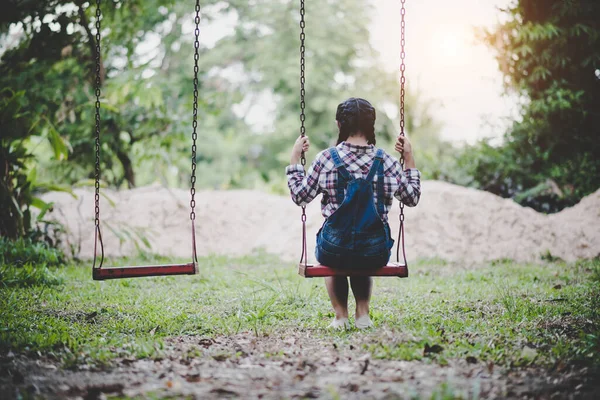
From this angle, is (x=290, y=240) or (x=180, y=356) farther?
(x=290, y=240)

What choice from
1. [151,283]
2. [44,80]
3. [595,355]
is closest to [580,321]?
[595,355]

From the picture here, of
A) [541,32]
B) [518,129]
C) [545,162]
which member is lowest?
[545,162]

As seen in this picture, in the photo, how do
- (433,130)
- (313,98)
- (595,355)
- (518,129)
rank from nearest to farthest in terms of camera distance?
(595,355)
(518,129)
(313,98)
(433,130)

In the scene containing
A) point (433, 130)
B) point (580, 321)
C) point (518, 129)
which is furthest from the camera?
point (433, 130)

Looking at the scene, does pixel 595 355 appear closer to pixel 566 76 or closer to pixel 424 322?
pixel 424 322

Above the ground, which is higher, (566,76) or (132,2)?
(132,2)

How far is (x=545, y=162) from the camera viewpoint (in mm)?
11711

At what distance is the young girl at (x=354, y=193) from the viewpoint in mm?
4207

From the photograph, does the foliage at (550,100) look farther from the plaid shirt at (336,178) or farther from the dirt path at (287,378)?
the dirt path at (287,378)

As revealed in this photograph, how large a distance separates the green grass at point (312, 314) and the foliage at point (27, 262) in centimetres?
22

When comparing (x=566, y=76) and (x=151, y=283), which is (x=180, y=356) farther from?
(x=566, y=76)

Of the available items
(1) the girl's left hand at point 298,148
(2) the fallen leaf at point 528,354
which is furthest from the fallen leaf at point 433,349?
(1) the girl's left hand at point 298,148

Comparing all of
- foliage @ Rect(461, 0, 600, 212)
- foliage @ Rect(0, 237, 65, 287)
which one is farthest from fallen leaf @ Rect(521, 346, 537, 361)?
foliage @ Rect(461, 0, 600, 212)

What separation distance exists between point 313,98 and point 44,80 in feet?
33.2
